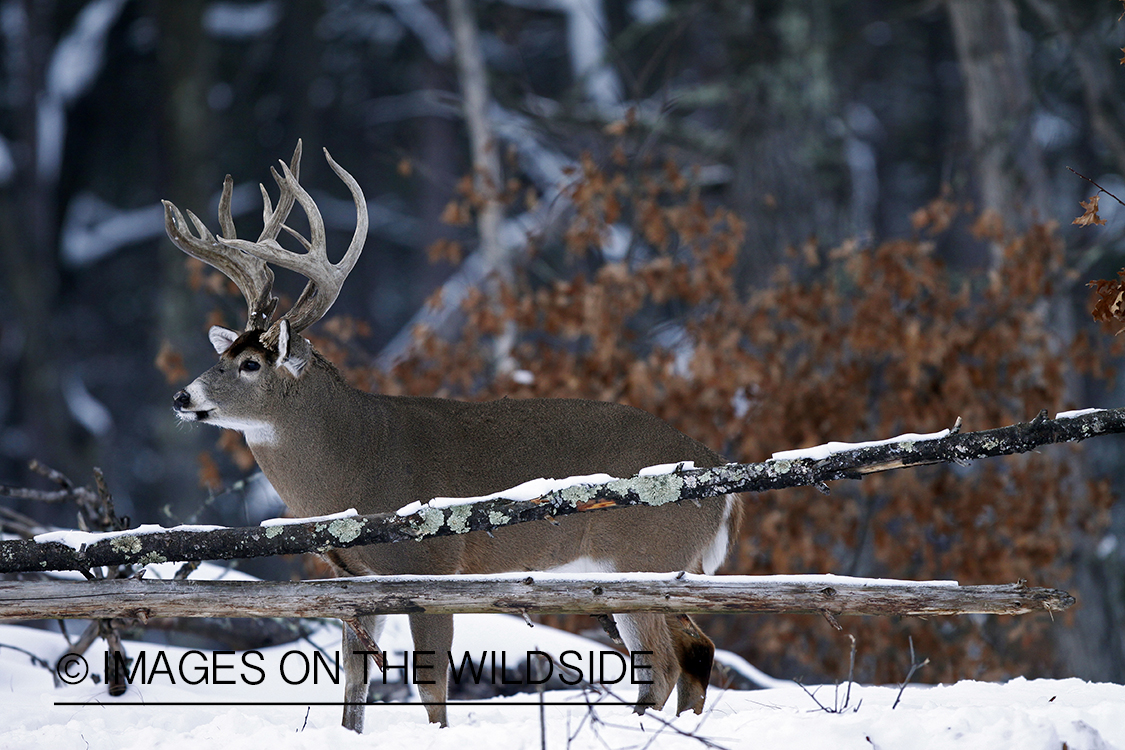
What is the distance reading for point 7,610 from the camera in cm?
410

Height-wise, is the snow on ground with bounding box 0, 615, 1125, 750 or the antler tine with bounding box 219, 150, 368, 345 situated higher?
the antler tine with bounding box 219, 150, 368, 345

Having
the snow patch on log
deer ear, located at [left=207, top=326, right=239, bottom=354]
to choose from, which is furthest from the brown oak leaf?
deer ear, located at [left=207, top=326, right=239, bottom=354]

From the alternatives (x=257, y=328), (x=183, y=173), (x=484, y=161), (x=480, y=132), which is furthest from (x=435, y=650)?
(x=183, y=173)

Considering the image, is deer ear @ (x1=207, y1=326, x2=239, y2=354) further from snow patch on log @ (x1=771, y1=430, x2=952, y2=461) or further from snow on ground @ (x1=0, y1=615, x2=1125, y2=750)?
snow patch on log @ (x1=771, y1=430, x2=952, y2=461)

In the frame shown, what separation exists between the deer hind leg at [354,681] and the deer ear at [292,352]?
106 cm

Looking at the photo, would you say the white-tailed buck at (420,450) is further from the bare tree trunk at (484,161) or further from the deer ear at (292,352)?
the bare tree trunk at (484,161)

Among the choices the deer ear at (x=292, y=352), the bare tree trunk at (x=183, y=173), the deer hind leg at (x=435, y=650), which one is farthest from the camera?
the bare tree trunk at (x=183, y=173)

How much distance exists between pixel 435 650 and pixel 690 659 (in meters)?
1.12

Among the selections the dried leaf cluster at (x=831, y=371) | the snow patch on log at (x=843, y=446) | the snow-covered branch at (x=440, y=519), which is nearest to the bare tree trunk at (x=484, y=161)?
the dried leaf cluster at (x=831, y=371)

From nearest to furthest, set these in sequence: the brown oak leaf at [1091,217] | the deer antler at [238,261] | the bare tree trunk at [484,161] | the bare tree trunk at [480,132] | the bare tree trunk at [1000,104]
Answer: the brown oak leaf at [1091,217] → the deer antler at [238,261] → the bare tree trunk at [484,161] → the bare tree trunk at [480,132] → the bare tree trunk at [1000,104]

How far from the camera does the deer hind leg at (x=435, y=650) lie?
15.4ft

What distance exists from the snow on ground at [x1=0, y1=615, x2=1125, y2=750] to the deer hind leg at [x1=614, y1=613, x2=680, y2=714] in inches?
9.5

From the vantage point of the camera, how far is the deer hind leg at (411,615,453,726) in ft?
15.4

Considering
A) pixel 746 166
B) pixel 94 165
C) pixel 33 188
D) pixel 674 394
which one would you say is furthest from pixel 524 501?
pixel 94 165
